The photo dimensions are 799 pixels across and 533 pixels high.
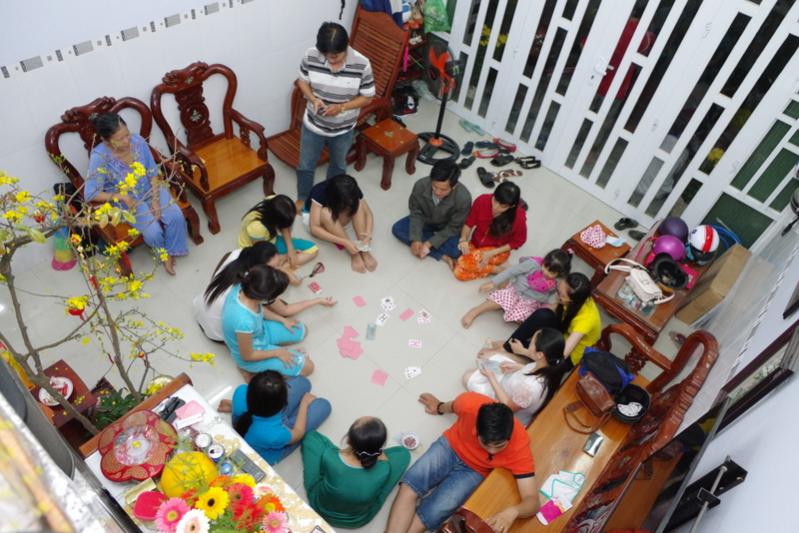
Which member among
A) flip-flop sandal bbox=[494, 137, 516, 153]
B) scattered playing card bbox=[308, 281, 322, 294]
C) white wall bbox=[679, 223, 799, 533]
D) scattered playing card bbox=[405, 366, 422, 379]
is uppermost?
white wall bbox=[679, 223, 799, 533]

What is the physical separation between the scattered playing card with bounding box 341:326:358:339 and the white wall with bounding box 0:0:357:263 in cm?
198

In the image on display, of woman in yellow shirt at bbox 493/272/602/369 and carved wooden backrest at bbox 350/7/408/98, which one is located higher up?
carved wooden backrest at bbox 350/7/408/98

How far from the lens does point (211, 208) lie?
13.2 ft

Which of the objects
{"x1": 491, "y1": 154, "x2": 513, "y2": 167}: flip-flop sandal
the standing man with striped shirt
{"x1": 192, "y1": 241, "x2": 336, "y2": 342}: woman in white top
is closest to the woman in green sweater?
{"x1": 192, "y1": 241, "x2": 336, "y2": 342}: woman in white top

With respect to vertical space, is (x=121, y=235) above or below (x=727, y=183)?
below

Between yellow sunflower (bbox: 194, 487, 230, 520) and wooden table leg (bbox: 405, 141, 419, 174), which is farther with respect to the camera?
wooden table leg (bbox: 405, 141, 419, 174)

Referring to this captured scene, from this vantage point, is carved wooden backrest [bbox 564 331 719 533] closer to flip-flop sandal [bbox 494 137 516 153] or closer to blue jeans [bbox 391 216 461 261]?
blue jeans [bbox 391 216 461 261]

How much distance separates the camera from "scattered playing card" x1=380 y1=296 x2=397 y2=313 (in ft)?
12.9

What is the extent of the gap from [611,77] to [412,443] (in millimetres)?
3324

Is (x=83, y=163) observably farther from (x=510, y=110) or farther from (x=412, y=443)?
(x=510, y=110)

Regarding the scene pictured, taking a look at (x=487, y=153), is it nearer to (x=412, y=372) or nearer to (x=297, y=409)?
(x=412, y=372)

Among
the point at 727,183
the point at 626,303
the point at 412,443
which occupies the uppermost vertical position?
the point at 727,183

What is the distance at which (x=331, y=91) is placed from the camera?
400cm

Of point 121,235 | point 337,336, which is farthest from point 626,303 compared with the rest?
point 121,235
